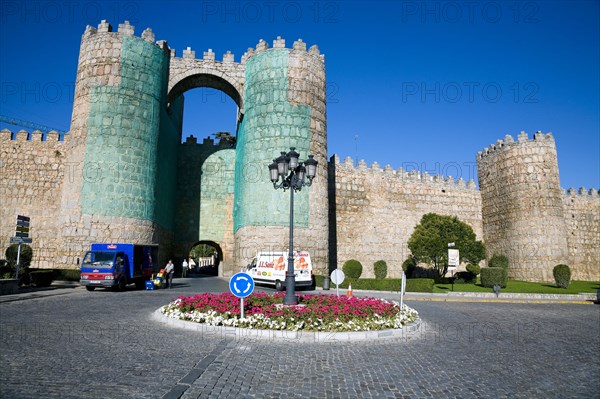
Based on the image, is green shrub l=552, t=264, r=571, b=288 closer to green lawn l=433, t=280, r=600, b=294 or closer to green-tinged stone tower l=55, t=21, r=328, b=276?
green lawn l=433, t=280, r=600, b=294

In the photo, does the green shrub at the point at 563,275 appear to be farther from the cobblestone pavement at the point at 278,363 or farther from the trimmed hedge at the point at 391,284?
the cobblestone pavement at the point at 278,363

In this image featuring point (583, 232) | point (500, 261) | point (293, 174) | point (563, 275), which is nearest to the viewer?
point (293, 174)

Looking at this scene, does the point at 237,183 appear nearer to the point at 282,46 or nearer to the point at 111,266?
the point at 282,46

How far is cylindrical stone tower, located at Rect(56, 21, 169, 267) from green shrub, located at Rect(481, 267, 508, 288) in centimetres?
2248

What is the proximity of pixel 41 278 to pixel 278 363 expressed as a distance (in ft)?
60.8

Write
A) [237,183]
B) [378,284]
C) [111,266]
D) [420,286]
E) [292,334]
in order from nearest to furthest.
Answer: [292,334] → [111,266] → [420,286] → [378,284] → [237,183]

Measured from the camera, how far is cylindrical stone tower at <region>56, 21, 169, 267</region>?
2586 centimetres

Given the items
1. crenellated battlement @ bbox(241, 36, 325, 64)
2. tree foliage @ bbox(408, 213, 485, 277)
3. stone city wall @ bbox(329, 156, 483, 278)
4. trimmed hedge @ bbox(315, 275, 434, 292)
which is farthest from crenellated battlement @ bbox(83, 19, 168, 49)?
tree foliage @ bbox(408, 213, 485, 277)

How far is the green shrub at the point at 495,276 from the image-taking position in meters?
25.0

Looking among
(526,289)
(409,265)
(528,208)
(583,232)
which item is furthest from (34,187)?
(583,232)

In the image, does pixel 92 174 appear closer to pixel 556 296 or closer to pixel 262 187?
pixel 262 187

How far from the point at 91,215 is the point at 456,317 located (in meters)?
22.7

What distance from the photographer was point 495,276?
25172mm

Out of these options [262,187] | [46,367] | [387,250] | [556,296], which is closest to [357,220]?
[387,250]
